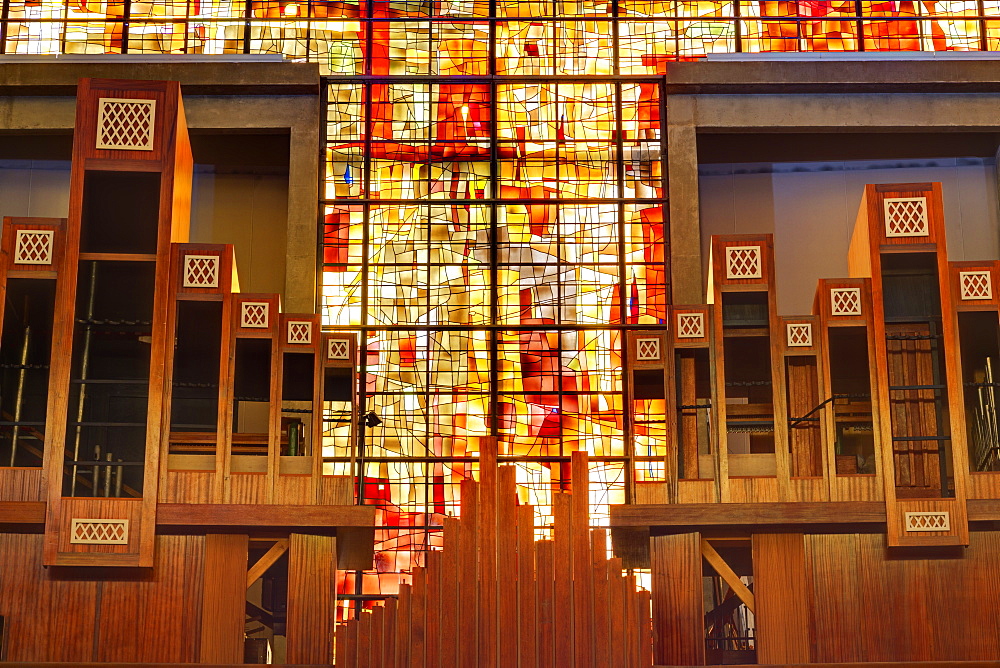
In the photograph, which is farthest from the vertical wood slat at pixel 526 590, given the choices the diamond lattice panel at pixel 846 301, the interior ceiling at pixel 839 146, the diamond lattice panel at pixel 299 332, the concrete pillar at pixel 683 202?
the interior ceiling at pixel 839 146

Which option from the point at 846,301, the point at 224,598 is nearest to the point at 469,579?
the point at 224,598

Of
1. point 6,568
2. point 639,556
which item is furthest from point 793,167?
point 6,568

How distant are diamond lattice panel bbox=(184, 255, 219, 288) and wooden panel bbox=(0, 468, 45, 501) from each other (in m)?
1.57

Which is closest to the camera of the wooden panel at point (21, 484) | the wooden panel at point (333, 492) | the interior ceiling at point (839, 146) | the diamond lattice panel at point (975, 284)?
the wooden panel at point (21, 484)

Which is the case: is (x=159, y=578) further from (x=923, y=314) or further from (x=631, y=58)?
(x=631, y=58)

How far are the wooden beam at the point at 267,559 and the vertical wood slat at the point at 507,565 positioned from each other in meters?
1.64

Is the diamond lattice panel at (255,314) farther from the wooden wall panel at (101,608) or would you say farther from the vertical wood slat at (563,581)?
the vertical wood slat at (563,581)

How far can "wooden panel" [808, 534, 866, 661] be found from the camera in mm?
9555

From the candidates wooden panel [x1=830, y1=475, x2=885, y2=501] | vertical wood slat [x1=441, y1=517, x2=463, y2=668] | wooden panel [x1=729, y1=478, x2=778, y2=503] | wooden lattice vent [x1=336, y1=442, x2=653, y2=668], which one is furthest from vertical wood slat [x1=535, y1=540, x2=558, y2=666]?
wooden panel [x1=830, y1=475, x2=885, y2=501]

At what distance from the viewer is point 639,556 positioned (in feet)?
33.8

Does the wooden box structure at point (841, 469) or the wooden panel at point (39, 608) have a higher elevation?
the wooden box structure at point (841, 469)

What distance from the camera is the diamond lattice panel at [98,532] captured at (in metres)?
9.19

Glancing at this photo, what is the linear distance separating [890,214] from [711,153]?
14.5 feet

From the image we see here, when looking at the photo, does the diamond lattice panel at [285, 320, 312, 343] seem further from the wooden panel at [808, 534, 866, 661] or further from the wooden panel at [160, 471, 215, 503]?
the wooden panel at [808, 534, 866, 661]
